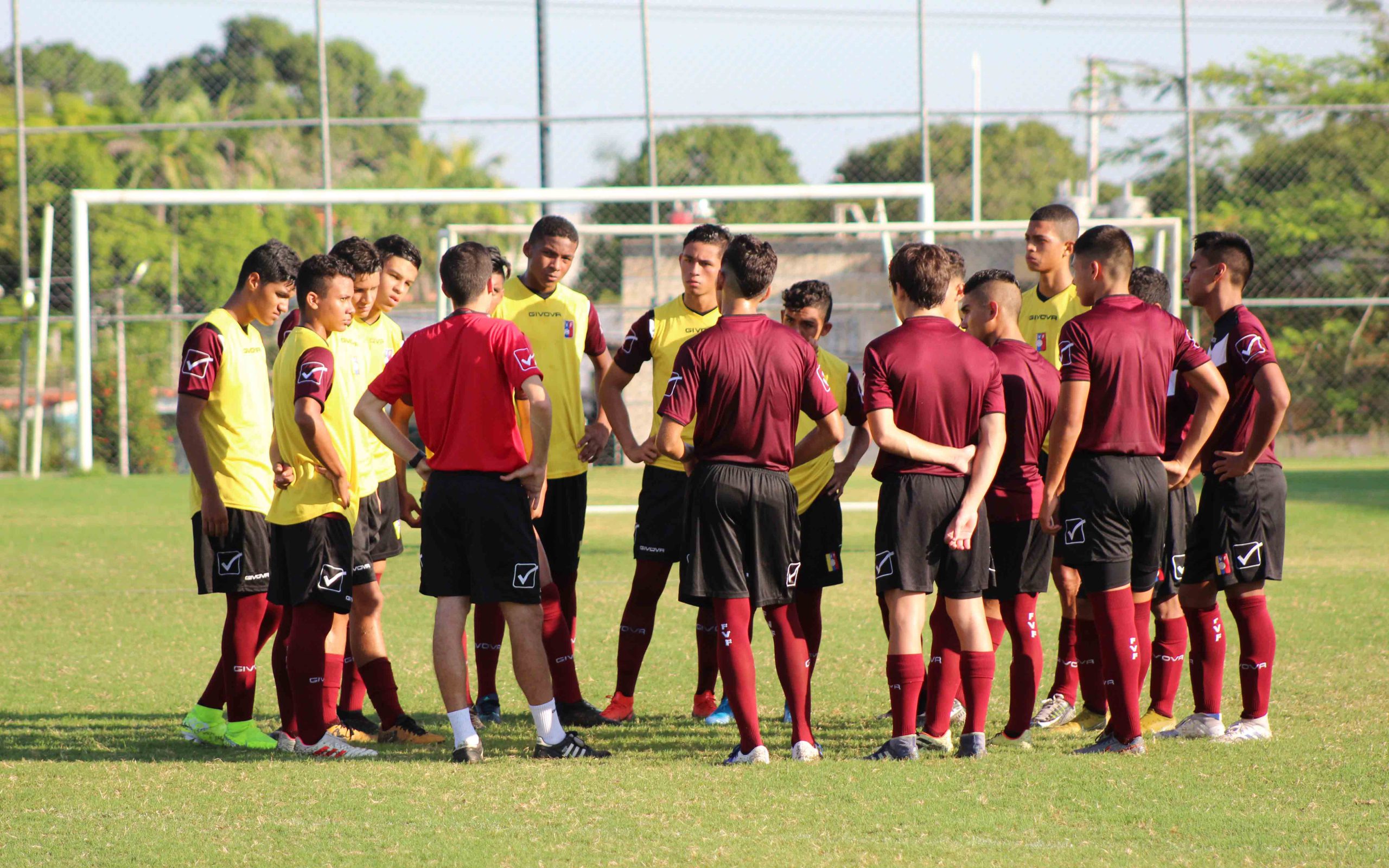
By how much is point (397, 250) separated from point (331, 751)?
2.28 meters

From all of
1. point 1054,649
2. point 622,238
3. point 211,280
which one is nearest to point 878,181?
point 622,238

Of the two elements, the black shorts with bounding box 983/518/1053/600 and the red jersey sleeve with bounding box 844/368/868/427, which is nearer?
the black shorts with bounding box 983/518/1053/600

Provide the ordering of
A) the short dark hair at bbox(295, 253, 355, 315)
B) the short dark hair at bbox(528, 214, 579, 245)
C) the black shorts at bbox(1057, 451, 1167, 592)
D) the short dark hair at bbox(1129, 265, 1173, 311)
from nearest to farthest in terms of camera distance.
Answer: the black shorts at bbox(1057, 451, 1167, 592) < the short dark hair at bbox(295, 253, 355, 315) < the short dark hair at bbox(1129, 265, 1173, 311) < the short dark hair at bbox(528, 214, 579, 245)

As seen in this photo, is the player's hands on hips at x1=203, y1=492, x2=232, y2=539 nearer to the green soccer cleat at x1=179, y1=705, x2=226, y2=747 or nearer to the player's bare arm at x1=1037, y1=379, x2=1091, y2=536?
the green soccer cleat at x1=179, y1=705, x2=226, y2=747

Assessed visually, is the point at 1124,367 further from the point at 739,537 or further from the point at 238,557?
the point at 238,557

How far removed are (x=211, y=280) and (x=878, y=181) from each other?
1604cm

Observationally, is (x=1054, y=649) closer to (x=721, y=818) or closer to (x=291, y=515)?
(x=721, y=818)

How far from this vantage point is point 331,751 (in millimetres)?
5109

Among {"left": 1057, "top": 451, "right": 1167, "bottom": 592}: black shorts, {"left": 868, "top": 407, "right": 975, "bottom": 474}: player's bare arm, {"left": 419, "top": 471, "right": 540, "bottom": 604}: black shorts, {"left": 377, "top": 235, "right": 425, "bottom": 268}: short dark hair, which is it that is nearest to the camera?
{"left": 868, "top": 407, "right": 975, "bottom": 474}: player's bare arm

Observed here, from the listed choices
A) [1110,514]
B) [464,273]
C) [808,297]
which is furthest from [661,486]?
[1110,514]

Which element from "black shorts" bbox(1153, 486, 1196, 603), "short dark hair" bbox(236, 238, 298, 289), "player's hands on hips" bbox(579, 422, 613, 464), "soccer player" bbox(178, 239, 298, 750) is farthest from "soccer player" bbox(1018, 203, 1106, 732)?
"soccer player" bbox(178, 239, 298, 750)

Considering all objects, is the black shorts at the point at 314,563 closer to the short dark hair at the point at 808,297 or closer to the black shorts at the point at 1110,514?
the short dark hair at the point at 808,297

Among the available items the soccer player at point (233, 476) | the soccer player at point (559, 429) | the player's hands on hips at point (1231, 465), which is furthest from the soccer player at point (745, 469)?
the soccer player at point (233, 476)

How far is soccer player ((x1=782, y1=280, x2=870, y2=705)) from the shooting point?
564cm
